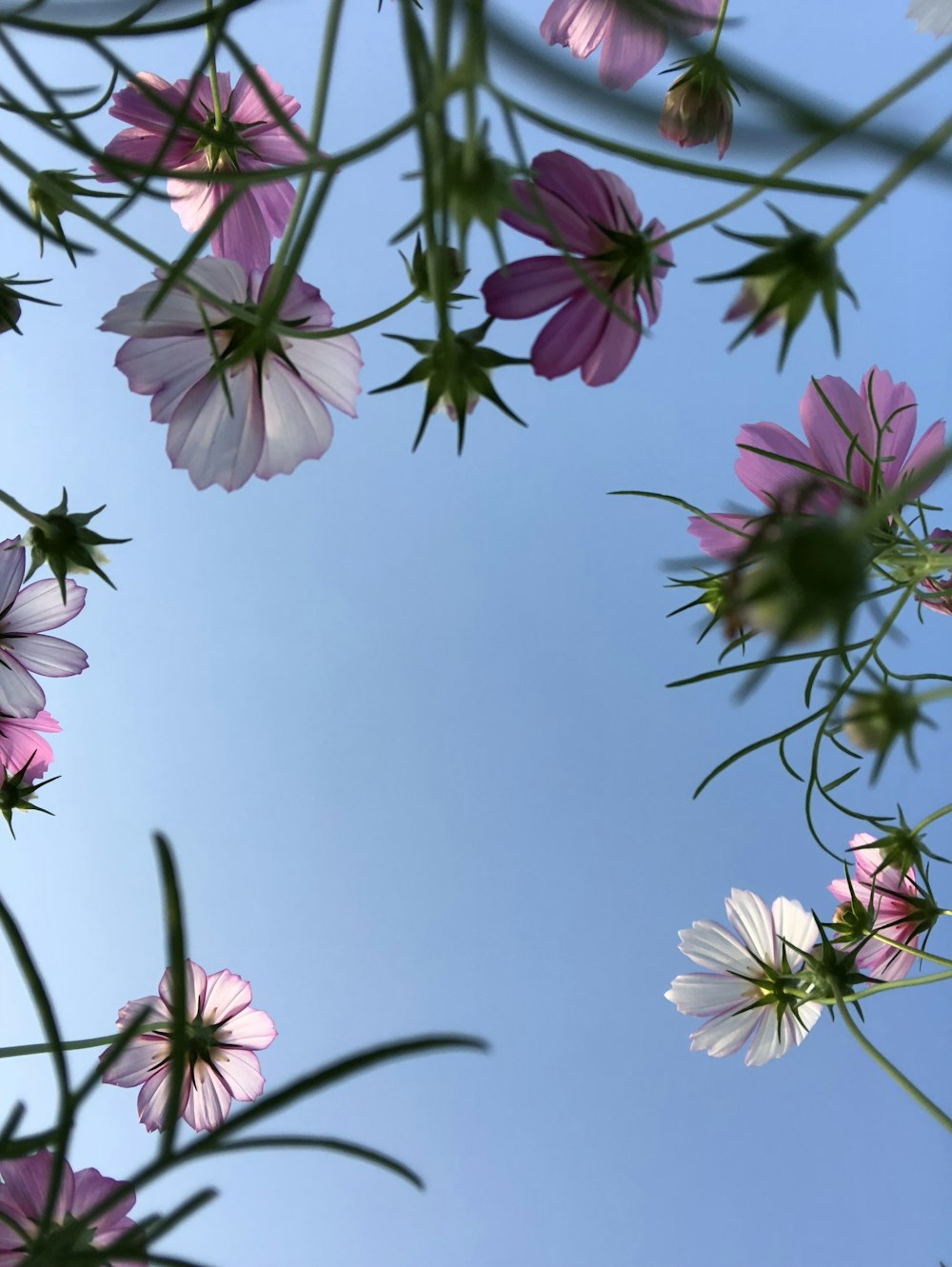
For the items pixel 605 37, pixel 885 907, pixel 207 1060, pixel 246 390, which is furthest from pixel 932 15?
pixel 207 1060

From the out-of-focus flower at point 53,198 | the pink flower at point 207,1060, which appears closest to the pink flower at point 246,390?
the out-of-focus flower at point 53,198

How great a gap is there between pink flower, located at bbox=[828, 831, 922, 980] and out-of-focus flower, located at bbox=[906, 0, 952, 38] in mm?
330

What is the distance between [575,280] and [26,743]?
1.20 feet

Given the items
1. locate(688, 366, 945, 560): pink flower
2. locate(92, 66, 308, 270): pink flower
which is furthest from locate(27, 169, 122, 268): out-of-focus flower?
locate(688, 366, 945, 560): pink flower

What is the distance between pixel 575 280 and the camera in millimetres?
275

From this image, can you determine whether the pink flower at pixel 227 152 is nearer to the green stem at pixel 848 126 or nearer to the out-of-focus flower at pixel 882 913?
the green stem at pixel 848 126

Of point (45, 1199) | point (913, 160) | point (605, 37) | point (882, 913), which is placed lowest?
point (45, 1199)

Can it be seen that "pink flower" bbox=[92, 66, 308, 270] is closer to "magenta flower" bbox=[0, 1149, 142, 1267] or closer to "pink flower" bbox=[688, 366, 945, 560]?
"pink flower" bbox=[688, 366, 945, 560]

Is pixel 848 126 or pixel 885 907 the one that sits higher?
pixel 885 907

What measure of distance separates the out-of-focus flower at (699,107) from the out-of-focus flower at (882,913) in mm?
317

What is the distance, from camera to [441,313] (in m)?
0.21

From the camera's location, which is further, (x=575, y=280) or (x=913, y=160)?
(x=575, y=280)

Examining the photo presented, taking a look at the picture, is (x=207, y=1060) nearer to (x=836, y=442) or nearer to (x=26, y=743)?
(x=26, y=743)

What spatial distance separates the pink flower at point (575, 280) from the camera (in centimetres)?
26
